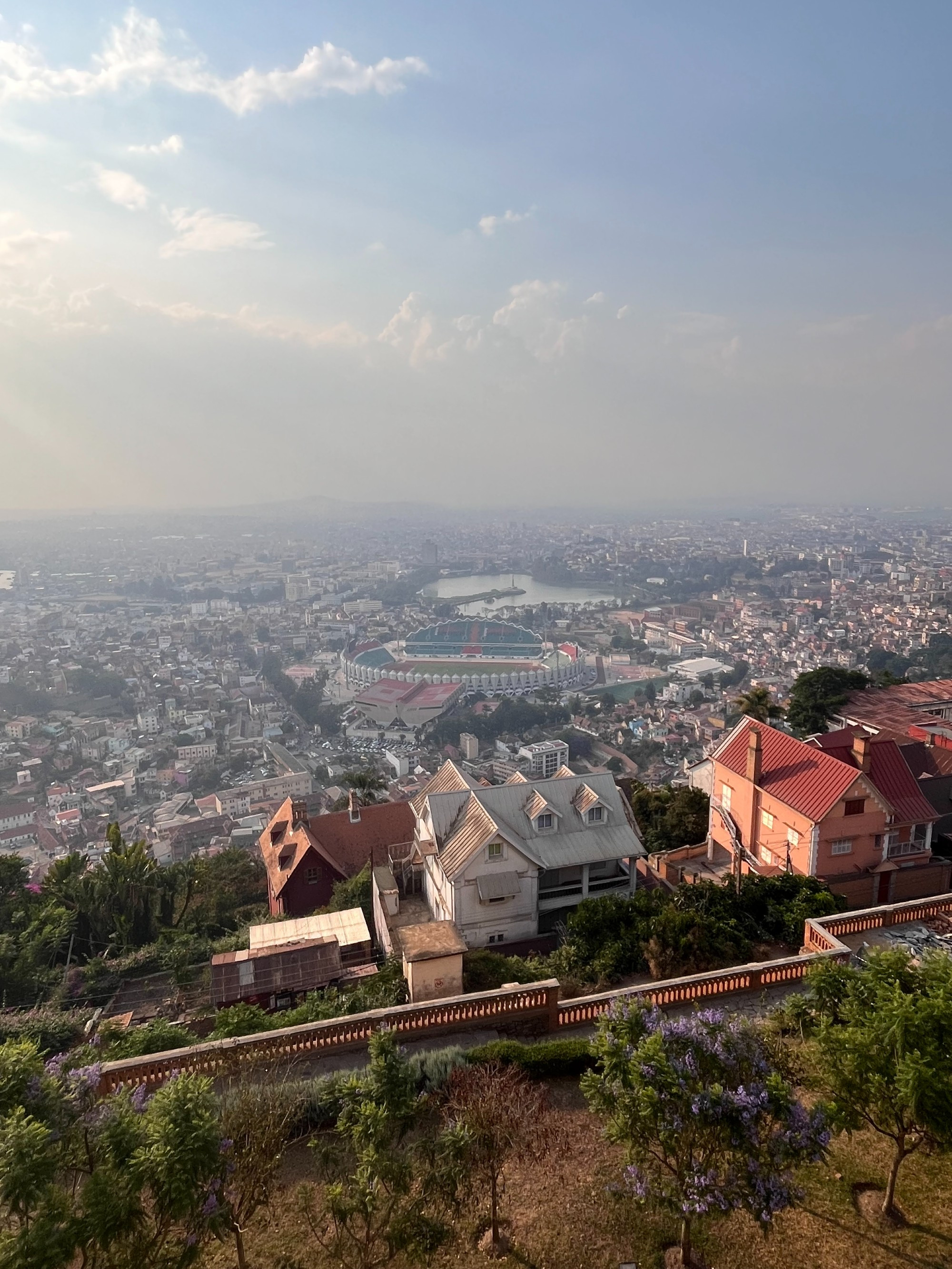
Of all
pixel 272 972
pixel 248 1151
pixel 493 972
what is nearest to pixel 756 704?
pixel 493 972

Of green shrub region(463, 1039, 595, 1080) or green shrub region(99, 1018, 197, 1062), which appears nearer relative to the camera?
green shrub region(463, 1039, 595, 1080)

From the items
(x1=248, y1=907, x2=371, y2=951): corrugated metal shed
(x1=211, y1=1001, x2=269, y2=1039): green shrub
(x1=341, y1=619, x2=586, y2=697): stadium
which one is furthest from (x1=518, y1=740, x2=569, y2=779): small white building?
(x1=211, y1=1001, x2=269, y2=1039): green shrub

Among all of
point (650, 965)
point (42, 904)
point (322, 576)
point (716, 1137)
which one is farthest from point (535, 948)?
point (322, 576)

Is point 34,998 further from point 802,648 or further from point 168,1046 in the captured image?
point 802,648

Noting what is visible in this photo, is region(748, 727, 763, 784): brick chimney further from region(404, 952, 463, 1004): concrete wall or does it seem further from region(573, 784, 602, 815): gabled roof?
region(404, 952, 463, 1004): concrete wall

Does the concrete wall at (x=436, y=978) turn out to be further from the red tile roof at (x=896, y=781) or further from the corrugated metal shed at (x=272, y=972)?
the red tile roof at (x=896, y=781)

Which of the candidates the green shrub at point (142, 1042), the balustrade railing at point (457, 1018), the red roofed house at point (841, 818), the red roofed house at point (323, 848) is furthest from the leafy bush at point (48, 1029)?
the red roofed house at point (841, 818)
